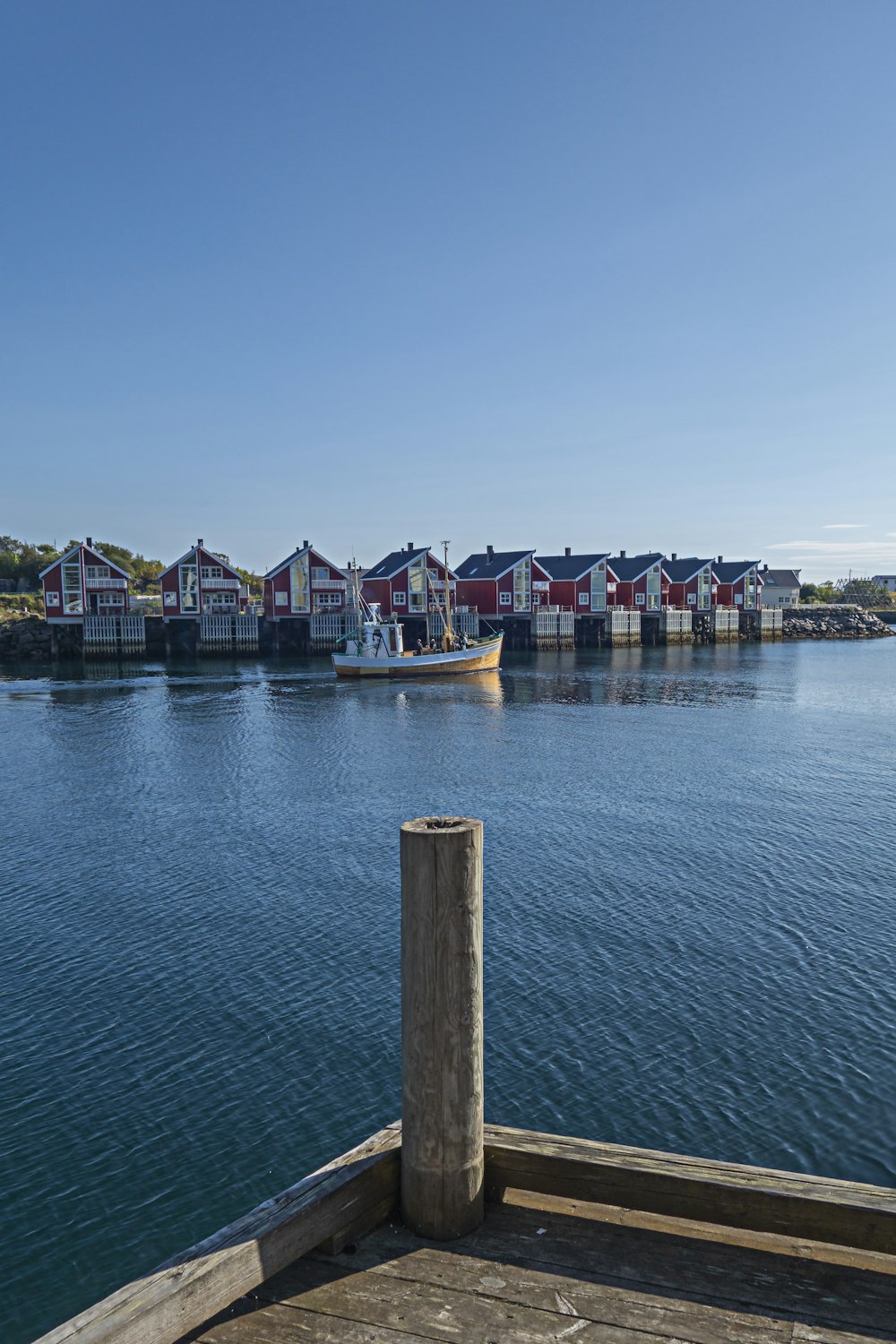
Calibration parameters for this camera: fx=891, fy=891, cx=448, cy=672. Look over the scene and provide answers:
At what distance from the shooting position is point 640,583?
106188 millimetres

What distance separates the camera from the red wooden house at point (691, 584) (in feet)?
367

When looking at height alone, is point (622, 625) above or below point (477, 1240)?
above

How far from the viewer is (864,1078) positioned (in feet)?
33.8

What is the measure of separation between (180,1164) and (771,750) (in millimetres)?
28740

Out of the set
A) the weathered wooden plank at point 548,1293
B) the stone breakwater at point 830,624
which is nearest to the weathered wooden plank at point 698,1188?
the weathered wooden plank at point 548,1293

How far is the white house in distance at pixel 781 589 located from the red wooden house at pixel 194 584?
97602 mm

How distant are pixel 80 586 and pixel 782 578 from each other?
374ft

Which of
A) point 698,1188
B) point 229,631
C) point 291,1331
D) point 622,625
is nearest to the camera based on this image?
point 291,1331

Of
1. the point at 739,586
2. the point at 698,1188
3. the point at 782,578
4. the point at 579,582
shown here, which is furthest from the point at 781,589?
the point at 698,1188

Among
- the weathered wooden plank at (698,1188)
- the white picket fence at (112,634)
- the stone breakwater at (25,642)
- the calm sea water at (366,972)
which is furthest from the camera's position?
the stone breakwater at (25,642)

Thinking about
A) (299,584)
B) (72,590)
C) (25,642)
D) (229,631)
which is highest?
(299,584)

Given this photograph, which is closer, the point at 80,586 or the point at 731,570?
the point at 80,586

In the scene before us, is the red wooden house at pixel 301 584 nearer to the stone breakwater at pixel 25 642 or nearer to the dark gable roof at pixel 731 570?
the stone breakwater at pixel 25 642

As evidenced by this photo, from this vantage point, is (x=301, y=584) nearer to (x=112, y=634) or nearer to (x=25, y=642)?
(x=112, y=634)
